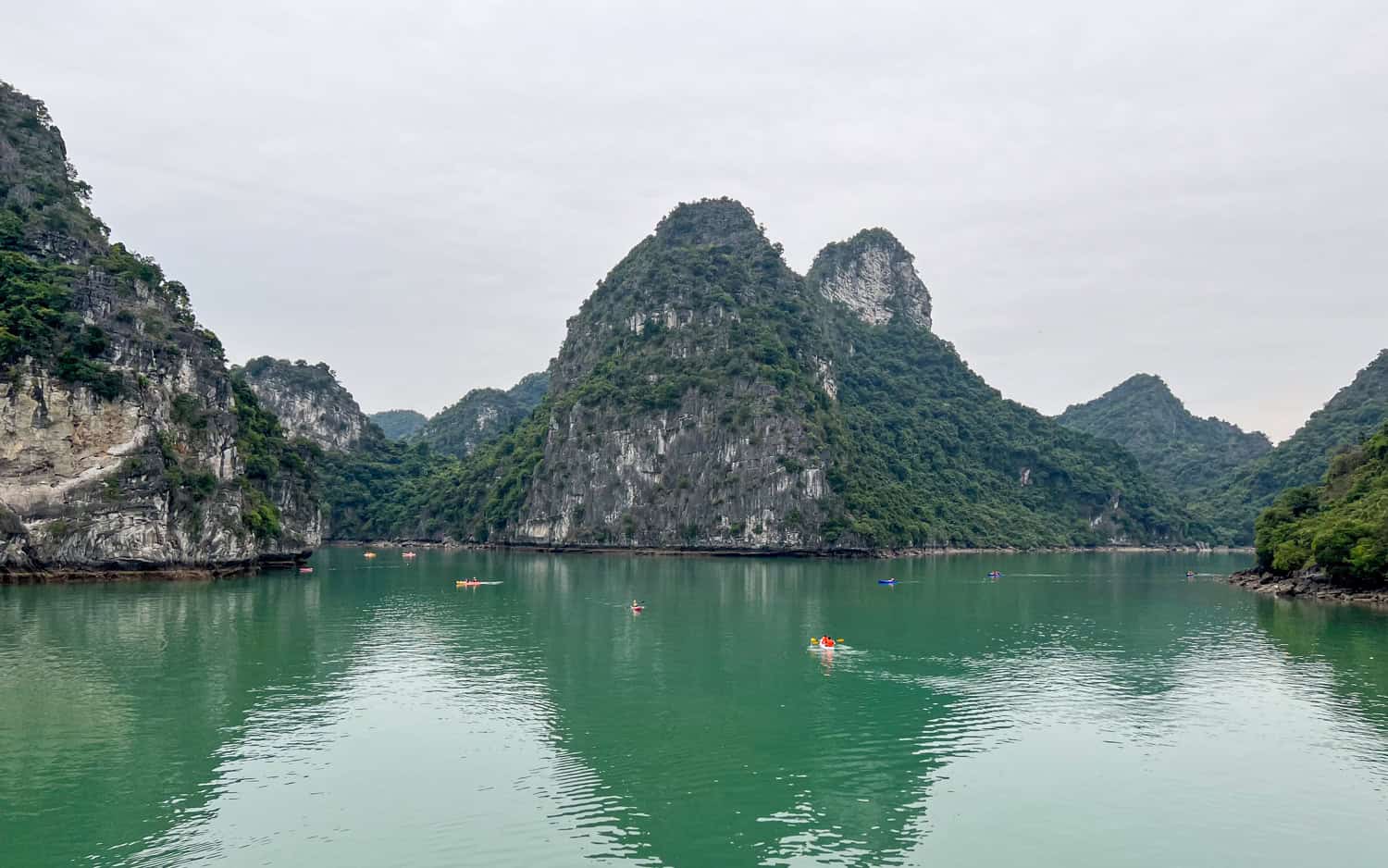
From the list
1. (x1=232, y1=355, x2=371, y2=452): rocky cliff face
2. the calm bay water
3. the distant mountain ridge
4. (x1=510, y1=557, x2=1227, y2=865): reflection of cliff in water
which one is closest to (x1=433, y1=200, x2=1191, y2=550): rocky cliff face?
the distant mountain ridge

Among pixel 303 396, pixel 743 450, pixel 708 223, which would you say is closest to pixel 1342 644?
pixel 743 450

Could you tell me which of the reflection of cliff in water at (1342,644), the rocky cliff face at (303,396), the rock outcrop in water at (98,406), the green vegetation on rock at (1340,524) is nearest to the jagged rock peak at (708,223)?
the rocky cliff face at (303,396)

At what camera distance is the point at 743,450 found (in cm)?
13938

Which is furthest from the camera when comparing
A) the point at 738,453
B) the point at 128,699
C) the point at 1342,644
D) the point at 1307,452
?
the point at 1307,452

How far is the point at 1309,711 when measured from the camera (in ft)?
106

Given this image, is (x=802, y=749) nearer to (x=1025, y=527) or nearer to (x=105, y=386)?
(x=105, y=386)

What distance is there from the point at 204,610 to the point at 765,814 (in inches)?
1806

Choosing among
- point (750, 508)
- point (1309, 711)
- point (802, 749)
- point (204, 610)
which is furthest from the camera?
point (750, 508)

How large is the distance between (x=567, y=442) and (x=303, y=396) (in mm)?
68408

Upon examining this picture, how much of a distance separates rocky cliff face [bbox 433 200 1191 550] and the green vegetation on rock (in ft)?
180

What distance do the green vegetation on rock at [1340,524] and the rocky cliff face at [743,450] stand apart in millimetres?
54800

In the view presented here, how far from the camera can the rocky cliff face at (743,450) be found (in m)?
137

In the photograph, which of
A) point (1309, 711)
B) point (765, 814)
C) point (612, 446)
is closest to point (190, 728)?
point (765, 814)

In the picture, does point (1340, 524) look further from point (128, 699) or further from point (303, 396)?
point (303, 396)
